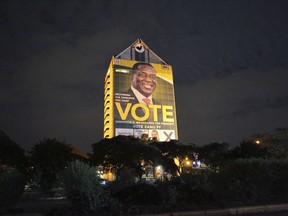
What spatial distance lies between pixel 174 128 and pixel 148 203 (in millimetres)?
112891

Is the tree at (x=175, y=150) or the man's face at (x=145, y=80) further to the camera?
the man's face at (x=145, y=80)

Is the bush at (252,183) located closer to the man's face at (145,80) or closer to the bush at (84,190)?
the bush at (84,190)

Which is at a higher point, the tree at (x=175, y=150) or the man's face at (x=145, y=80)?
the man's face at (x=145, y=80)

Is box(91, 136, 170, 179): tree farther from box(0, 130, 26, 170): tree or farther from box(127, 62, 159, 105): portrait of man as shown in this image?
box(127, 62, 159, 105): portrait of man

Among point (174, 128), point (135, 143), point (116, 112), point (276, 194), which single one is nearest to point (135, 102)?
point (116, 112)

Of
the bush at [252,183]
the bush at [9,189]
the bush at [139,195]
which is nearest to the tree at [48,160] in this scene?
the bush at [9,189]

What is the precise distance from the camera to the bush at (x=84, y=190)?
970cm

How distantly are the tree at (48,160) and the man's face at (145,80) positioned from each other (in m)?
99.7

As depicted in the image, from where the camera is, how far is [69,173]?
34.2 ft

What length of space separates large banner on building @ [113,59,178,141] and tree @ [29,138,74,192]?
287 feet

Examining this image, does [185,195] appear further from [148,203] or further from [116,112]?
[116,112]

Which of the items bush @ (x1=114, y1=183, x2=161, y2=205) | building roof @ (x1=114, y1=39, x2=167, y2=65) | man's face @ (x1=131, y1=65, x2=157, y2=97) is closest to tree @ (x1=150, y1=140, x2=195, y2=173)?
bush @ (x1=114, y1=183, x2=161, y2=205)

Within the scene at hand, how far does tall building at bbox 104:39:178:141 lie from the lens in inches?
4508

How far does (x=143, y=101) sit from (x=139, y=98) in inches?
90.4
